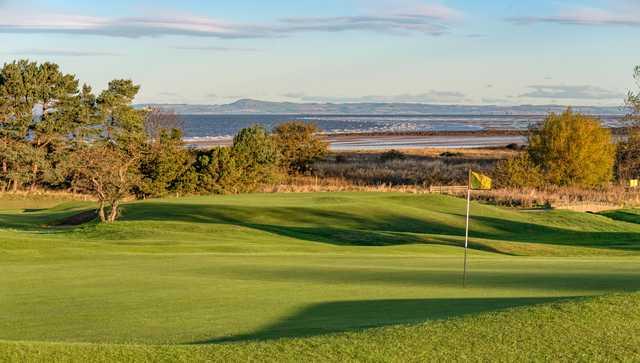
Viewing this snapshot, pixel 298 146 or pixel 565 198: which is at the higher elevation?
pixel 298 146

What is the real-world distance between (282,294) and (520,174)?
49667mm

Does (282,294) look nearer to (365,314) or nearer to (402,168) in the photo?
(365,314)

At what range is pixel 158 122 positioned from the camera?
6988 cm

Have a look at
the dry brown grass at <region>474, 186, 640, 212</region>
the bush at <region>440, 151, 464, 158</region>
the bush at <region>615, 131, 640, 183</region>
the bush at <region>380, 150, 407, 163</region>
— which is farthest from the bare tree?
the bush at <region>440, 151, 464, 158</region>

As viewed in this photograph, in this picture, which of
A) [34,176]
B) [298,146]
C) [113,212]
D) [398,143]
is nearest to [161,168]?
[34,176]

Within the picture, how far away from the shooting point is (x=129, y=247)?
23672mm

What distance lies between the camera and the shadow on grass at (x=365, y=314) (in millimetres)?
9852

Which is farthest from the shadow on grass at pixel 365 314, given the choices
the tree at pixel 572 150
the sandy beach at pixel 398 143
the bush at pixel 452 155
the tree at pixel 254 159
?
the sandy beach at pixel 398 143

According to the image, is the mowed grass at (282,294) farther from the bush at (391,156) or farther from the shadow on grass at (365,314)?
the bush at (391,156)

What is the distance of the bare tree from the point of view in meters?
61.5

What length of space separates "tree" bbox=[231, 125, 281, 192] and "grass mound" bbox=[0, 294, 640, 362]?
50607mm

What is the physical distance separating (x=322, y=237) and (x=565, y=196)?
26484mm

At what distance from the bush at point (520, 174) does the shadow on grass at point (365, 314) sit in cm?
4948

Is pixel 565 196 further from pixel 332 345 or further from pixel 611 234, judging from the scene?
pixel 332 345
